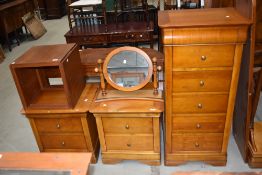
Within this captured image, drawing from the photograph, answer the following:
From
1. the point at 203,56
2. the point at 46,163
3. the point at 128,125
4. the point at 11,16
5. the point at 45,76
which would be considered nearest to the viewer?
the point at 46,163

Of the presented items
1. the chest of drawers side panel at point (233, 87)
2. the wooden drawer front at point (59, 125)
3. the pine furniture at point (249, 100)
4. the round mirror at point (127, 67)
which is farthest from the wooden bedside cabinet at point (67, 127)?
the pine furniture at point (249, 100)

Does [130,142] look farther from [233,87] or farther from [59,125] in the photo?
[233,87]

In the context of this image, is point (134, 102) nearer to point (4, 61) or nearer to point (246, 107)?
point (246, 107)

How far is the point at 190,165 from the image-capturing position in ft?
6.53

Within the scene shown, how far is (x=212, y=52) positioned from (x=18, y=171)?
134 centimetres

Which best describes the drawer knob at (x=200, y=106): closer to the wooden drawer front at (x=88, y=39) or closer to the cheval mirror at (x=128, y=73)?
the cheval mirror at (x=128, y=73)

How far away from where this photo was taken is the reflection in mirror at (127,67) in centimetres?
193

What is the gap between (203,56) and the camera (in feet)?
5.06

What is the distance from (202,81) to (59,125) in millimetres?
1117

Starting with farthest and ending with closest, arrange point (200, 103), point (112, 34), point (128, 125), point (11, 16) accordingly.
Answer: point (11, 16), point (112, 34), point (128, 125), point (200, 103)

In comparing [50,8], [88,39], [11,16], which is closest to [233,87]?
[88,39]

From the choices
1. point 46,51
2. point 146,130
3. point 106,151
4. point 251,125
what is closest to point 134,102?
point 146,130

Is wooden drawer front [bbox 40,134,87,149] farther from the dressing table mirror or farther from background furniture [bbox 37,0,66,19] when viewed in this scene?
background furniture [bbox 37,0,66,19]

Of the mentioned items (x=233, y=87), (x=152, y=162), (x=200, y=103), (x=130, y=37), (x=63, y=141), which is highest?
(x=233, y=87)
